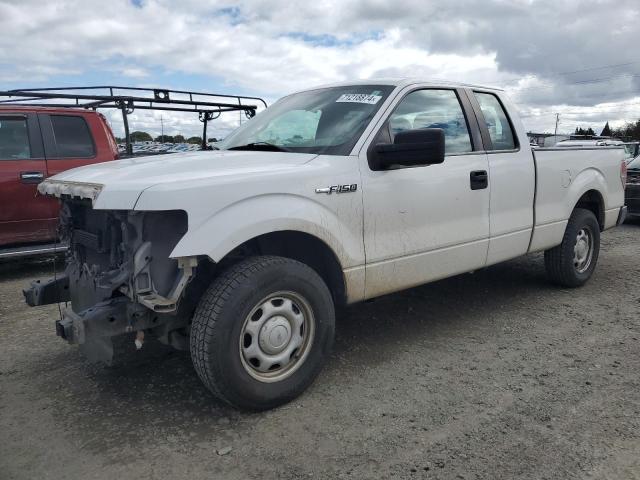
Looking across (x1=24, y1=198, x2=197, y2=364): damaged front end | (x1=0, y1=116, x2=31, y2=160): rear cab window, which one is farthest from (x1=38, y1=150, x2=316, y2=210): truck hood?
(x1=0, y1=116, x2=31, y2=160): rear cab window

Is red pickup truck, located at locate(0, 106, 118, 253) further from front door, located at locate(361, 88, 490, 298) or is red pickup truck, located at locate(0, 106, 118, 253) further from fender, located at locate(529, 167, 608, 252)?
fender, located at locate(529, 167, 608, 252)

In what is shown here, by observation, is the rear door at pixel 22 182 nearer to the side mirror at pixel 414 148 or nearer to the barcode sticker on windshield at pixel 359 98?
the barcode sticker on windshield at pixel 359 98

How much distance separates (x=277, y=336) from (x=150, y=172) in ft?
3.78

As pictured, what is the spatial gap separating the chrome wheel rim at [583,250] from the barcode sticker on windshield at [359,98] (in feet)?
9.41

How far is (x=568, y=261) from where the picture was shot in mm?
5324

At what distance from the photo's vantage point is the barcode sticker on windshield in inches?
146

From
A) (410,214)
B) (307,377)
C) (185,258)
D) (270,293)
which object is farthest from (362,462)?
(410,214)

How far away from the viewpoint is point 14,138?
6254mm

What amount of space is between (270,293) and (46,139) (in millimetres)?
4782

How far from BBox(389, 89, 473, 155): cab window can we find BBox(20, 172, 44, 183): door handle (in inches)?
178

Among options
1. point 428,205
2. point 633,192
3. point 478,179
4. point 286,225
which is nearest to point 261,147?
point 286,225

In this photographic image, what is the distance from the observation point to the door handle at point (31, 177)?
20.3 ft

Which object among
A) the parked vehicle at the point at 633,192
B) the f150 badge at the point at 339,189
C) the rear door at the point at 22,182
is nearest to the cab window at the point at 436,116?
the f150 badge at the point at 339,189

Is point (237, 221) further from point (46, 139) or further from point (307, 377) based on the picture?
point (46, 139)
